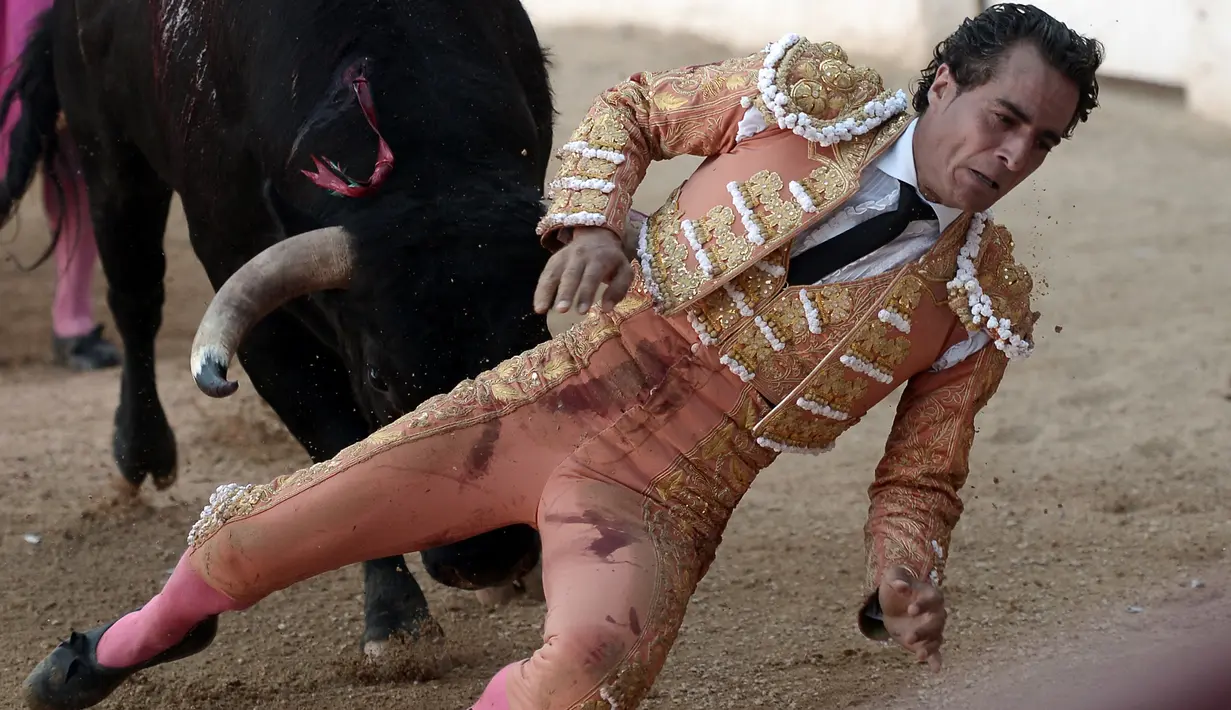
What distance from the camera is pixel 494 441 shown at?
217 centimetres

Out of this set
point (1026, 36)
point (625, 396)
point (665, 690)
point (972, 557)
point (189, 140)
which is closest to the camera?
point (1026, 36)

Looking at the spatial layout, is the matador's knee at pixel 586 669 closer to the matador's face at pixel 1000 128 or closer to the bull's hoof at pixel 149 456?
the matador's face at pixel 1000 128

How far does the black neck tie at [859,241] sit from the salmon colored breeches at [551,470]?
0.59 ft

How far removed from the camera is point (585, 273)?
2.00m

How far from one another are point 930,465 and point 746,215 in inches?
17.7

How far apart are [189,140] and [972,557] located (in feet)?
6.68

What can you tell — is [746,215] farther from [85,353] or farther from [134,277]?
[85,353]

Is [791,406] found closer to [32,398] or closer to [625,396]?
[625,396]

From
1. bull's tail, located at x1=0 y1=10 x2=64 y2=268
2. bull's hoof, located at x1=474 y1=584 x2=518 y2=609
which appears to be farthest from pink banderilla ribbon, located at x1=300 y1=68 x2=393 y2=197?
bull's tail, located at x1=0 y1=10 x2=64 y2=268

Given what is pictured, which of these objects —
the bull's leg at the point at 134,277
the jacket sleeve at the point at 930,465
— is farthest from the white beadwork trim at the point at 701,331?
the bull's leg at the point at 134,277

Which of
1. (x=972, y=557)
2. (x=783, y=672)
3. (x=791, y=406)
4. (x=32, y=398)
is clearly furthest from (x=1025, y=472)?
(x=32, y=398)

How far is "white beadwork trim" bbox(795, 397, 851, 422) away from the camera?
217cm

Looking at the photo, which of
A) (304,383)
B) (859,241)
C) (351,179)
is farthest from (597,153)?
(304,383)

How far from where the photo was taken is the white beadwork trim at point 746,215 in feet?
6.97
